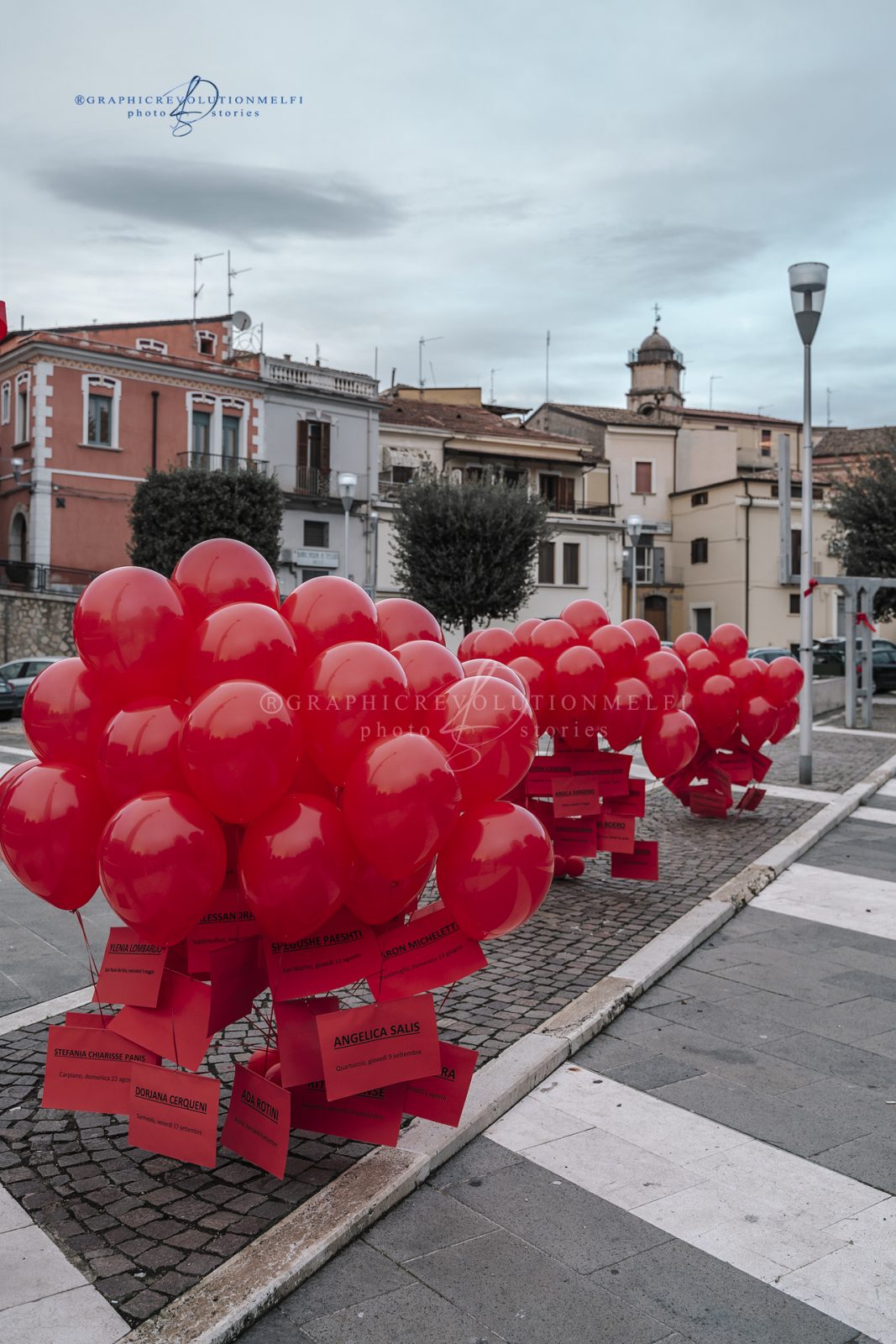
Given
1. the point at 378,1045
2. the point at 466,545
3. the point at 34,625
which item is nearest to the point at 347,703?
the point at 378,1045

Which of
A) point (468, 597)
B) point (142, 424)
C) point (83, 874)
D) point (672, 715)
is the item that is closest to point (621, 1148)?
point (83, 874)

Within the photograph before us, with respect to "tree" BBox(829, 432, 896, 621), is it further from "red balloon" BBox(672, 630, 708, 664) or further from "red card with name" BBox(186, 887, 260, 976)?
"red card with name" BBox(186, 887, 260, 976)

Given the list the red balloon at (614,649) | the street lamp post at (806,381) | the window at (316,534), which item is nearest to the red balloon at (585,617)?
the red balloon at (614,649)

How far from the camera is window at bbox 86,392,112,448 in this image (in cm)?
3316

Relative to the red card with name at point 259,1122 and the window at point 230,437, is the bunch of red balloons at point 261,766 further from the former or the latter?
the window at point 230,437

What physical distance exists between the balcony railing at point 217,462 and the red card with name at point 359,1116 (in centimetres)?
3120

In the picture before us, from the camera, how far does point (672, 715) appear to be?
303 inches

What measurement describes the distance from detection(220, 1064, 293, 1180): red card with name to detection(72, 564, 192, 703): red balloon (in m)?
1.32

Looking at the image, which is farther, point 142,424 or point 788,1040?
point 142,424

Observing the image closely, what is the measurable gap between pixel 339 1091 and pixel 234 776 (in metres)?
1.06

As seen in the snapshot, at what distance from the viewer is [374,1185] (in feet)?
11.7

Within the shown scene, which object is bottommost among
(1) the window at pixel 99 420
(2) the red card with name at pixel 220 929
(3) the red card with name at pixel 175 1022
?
(3) the red card with name at pixel 175 1022

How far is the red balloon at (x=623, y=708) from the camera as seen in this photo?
23.8 ft

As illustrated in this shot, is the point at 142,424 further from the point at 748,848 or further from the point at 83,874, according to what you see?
the point at 83,874
